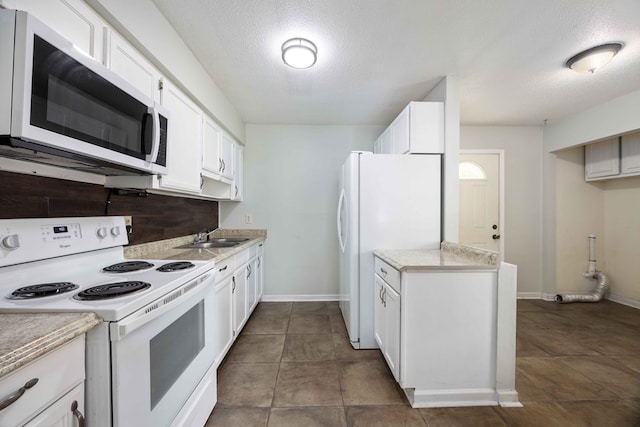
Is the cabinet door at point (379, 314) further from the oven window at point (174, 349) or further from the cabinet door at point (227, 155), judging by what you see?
the cabinet door at point (227, 155)

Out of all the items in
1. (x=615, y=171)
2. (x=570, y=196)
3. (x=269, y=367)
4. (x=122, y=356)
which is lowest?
(x=269, y=367)

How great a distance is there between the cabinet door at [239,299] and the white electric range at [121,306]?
2.21ft

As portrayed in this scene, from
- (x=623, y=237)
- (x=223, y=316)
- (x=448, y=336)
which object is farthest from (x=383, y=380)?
(x=623, y=237)

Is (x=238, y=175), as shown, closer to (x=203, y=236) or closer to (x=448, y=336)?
(x=203, y=236)

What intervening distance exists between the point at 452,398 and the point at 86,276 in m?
2.16

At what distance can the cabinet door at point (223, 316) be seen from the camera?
1.85 m

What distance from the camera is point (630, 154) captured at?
3.10 m

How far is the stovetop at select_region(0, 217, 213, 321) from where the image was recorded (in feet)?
2.76

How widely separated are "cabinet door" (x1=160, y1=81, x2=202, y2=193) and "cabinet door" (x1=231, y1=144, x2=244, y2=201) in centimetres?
99

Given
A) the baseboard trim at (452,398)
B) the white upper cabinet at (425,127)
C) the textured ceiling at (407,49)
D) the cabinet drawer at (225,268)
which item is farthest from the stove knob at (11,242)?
the white upper cabinet at (425,127)

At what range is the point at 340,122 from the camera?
3.41m

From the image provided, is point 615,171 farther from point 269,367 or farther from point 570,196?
point 269,367

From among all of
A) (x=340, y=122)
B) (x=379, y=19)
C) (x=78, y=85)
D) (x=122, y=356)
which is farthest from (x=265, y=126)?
(x=122, y=356)

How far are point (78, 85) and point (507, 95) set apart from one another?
11.2 ft
